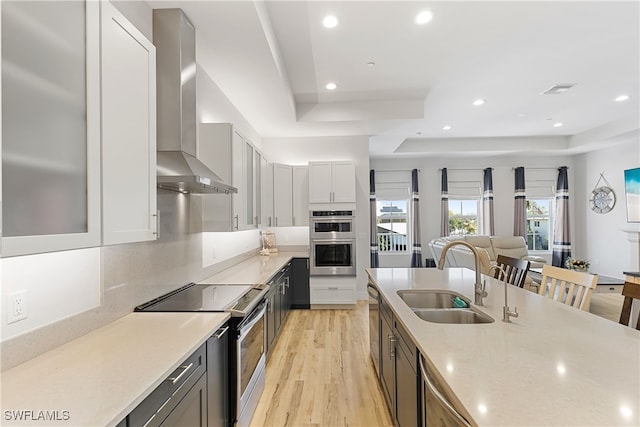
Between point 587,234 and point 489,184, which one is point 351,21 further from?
point 587,234

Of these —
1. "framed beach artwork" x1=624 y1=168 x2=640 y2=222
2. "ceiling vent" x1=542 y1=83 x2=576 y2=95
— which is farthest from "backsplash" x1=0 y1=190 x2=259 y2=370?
"framed beach artwork" x1=624 y1=168 x2=640 y2=222

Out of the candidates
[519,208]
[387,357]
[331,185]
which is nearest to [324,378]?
[387,357]

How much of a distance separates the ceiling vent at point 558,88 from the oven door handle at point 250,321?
473cm

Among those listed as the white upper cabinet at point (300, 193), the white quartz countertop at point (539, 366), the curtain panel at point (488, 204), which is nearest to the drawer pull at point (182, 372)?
the white quartz countertop at point (539, 366)

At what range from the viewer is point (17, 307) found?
1174 mm

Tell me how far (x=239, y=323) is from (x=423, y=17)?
287cm

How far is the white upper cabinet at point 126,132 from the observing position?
1275 millimetres

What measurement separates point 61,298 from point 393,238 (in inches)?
293

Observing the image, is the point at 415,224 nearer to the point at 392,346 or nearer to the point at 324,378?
the point at 324,378

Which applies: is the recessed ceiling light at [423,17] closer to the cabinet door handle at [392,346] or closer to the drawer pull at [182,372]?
the cabinet door handle at [392,346]

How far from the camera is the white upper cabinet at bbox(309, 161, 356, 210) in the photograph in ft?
16.8

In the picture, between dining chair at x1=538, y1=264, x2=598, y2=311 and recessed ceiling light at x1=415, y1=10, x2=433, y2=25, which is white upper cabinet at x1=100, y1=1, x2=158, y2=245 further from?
dining chair at x1=538, y1=264, x2=598, y2=311

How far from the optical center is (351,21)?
2816 mm

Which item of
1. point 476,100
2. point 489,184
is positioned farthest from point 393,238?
point 476,100
